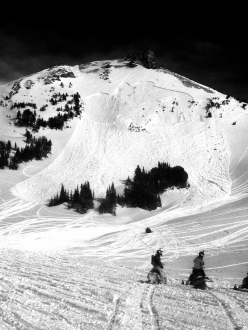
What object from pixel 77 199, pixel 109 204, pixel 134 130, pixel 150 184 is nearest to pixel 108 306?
pixel 109 204

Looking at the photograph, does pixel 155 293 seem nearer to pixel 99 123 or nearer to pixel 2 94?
pixel 99 123

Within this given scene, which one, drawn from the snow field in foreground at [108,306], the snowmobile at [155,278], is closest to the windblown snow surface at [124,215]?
the snow field in foreground at [108,306]

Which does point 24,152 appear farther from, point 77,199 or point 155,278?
point 155,278

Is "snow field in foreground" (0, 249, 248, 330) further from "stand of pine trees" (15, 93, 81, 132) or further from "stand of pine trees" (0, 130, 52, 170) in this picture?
"stand of pine trees" (15, 93, 81, 132)

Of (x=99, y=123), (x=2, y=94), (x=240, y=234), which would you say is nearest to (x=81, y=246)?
(x=240, y=234)

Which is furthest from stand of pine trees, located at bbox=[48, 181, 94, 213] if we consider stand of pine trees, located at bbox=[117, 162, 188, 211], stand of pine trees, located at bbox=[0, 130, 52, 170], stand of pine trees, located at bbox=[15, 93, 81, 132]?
stand of pine trees, located at bbox=[15, 93, 81, 132]
